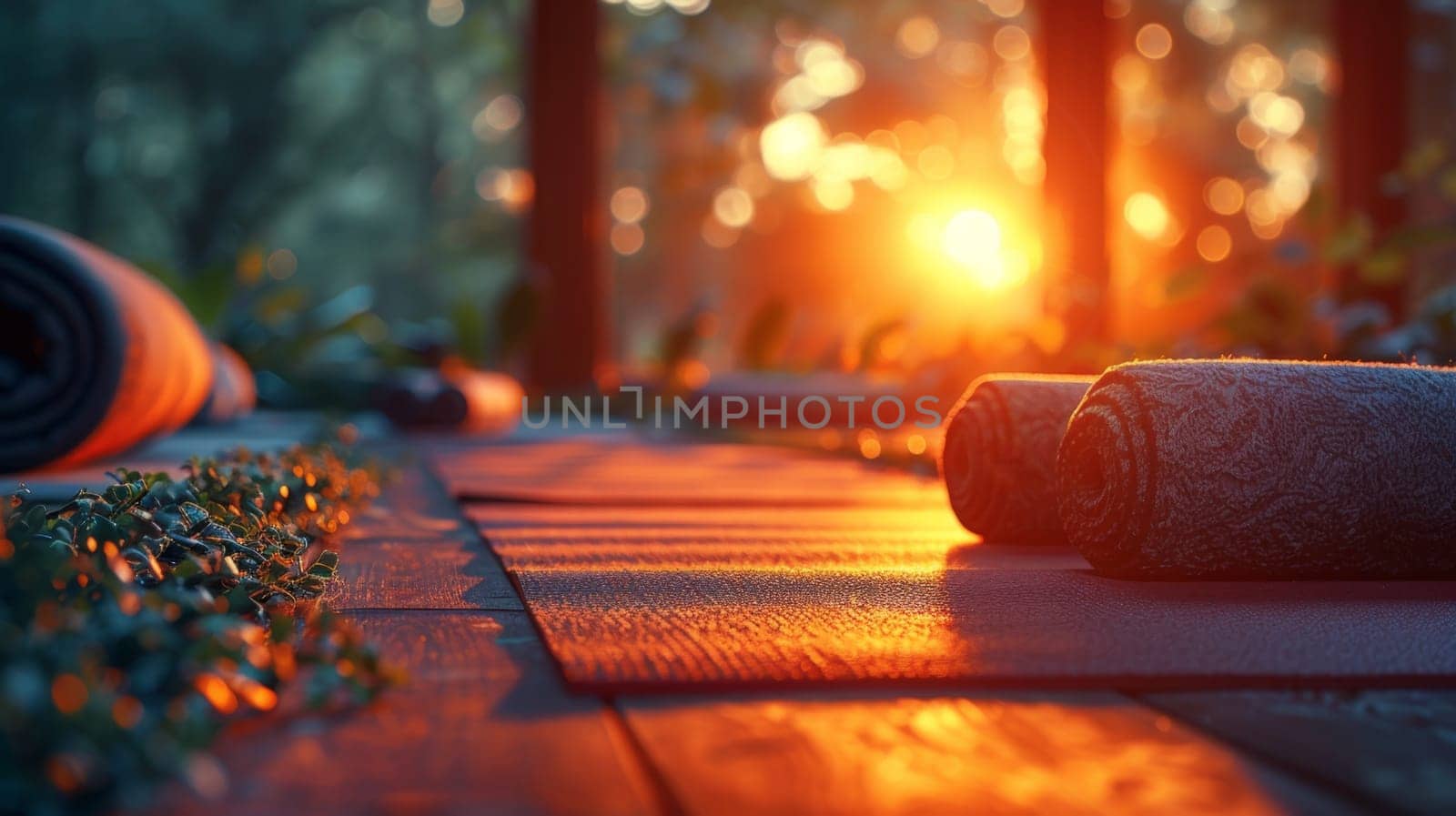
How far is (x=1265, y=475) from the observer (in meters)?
1.34

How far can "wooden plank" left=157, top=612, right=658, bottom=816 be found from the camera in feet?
2.16

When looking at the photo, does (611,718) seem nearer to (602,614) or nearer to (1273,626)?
(602,614)

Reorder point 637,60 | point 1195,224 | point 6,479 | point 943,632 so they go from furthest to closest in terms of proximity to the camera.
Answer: point 1195,224 < point 637,60 < point 6,479 < point 943,632

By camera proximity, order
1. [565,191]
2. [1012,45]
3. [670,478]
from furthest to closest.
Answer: [1012,45], [565,191], [670,478]

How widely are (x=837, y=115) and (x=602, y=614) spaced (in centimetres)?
1500

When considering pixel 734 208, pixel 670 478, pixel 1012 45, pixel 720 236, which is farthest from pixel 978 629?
pixel 720 236

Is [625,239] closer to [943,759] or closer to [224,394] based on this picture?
[224,394]

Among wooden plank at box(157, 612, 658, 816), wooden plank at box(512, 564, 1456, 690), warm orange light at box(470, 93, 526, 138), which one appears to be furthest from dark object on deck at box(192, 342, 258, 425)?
warm orange light at box(470, 93, 526, 138)

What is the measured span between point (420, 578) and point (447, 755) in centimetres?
66

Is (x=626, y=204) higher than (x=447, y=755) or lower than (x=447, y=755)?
higher

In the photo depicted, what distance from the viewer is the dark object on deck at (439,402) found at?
15.2ft

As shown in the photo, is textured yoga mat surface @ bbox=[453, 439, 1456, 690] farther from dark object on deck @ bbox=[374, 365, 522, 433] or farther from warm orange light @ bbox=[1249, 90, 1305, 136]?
warm orange light @ bbox=[1249, 90, 1305, 136]

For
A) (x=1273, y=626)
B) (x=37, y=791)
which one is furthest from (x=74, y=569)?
(x=1273, y=626)

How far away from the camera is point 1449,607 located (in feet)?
4.09
